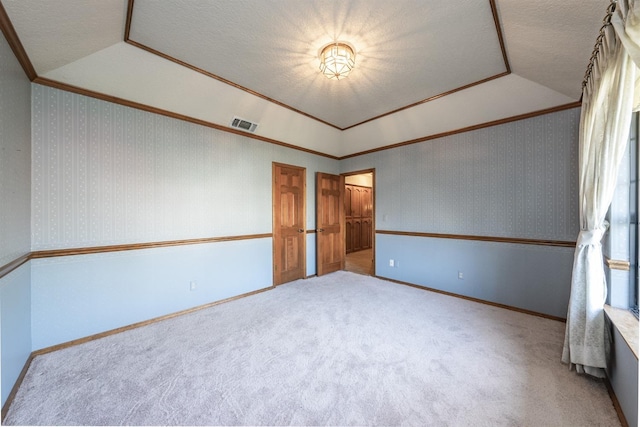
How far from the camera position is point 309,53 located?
2281 millimetres

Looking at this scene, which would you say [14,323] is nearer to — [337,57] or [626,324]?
[337,57]

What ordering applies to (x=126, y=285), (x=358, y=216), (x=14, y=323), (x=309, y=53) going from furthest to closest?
(x=358, y=216)
(x=126, y=285)
(x=309, y=53)
(x=14, y=323)

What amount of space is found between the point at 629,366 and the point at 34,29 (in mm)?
4227

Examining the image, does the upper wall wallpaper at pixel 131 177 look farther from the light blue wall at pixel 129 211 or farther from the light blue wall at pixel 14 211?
the light blue wall at pixel 14 211

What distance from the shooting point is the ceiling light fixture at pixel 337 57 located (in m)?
→ 2.14

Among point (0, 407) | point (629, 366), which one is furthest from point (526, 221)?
point (0, 407)

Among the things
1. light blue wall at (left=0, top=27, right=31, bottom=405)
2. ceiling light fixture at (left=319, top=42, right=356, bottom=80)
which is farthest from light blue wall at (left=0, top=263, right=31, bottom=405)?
ceiling light fixture at (left=319, top=42, right=356, bottom=80)

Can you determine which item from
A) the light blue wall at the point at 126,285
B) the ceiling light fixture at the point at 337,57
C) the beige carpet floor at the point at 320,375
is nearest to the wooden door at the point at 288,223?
the light blue wall at the point at 126,285

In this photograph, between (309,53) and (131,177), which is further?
(131,177)

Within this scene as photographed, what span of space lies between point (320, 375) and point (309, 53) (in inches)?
109

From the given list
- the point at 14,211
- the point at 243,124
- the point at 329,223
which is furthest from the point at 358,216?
the point at 14,211

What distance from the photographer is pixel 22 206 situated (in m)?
1.86

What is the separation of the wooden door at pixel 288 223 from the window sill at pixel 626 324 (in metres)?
3.54

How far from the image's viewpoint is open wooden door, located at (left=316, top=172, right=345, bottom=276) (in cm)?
456
